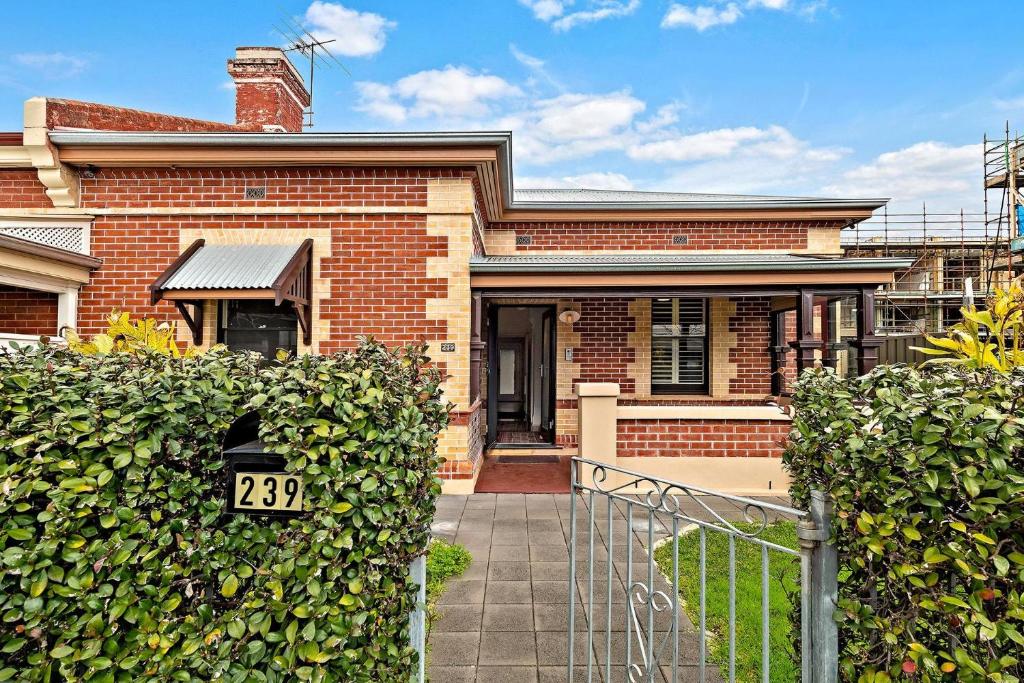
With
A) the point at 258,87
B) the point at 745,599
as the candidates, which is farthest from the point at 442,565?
the point at 258,87

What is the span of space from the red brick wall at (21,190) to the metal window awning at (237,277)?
2373 millimetres

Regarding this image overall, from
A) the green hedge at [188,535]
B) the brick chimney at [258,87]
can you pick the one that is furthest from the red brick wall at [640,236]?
the green hedge at [188,535]

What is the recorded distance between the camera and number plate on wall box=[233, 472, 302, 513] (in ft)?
5.90

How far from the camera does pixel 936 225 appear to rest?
22.4 meters

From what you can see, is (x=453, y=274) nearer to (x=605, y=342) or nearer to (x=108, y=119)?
(x=605, y=342)

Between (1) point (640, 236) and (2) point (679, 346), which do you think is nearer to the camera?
(2) point (679, 346)

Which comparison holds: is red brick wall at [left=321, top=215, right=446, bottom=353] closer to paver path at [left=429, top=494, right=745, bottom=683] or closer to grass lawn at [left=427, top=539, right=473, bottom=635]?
paver path at [left=429, top=494, right=745, bottom=683]

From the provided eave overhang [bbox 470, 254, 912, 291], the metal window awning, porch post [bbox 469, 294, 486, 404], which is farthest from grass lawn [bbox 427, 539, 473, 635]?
eave overhang [bbox 470, 254, 912, 291]

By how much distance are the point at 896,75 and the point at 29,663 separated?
18351 mm

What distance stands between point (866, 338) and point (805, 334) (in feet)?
2.64

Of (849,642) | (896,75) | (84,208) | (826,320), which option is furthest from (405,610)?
(896,75)

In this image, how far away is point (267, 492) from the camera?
5.92ft

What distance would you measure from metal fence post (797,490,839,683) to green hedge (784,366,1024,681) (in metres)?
0.03

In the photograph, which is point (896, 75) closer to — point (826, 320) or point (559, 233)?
point (826, 320)
